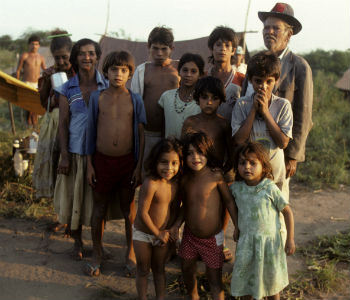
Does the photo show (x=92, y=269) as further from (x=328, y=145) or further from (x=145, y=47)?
(x=145, y=47)

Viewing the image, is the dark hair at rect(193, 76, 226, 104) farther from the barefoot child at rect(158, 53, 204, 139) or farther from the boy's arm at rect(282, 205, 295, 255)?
the boy's arm at rect(282, 205, 295, 255)

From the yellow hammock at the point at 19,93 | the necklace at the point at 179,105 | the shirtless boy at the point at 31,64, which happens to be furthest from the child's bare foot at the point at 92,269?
the shirtless boy at the point at 31,64

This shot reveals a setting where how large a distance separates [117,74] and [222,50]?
0.74m

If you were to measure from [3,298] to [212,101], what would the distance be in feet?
5.79

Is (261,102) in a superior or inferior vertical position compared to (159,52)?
inferior

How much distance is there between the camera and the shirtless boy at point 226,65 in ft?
8.97

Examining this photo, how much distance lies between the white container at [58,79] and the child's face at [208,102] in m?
1.18

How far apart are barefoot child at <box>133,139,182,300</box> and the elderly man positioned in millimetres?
775

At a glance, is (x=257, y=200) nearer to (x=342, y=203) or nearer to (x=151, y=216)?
(x=151, y=216)

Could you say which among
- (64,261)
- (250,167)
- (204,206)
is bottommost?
(64,261)

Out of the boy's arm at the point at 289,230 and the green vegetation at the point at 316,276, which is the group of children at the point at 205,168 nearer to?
the boy's arm at the point at 289,230

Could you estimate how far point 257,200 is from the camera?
221 cm

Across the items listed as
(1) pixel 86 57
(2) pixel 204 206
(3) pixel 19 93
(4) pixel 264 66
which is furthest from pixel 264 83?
(3) pixel 19 93

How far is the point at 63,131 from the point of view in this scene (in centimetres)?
293
